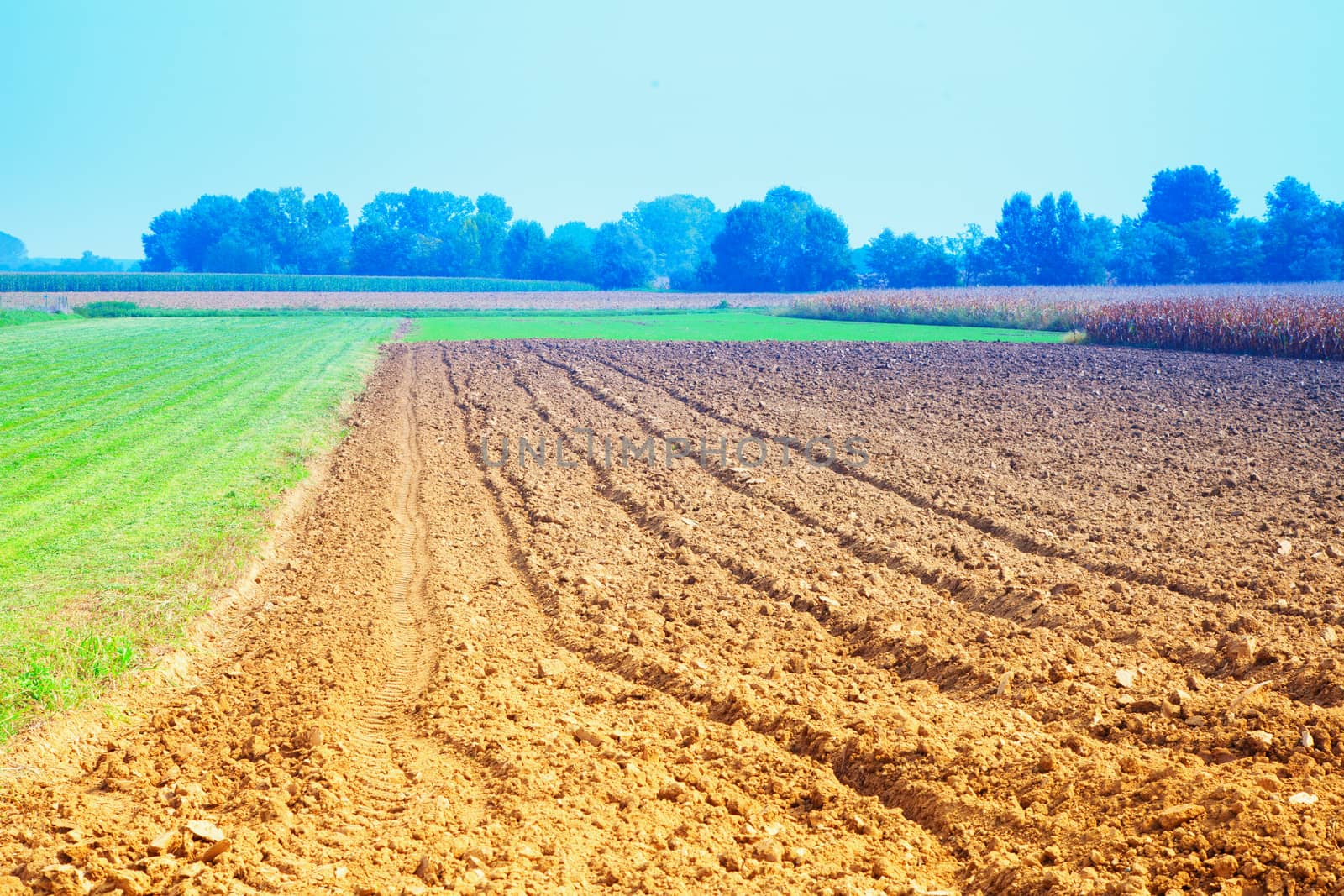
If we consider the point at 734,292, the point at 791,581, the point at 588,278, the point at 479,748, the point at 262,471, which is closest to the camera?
the point at 479,748

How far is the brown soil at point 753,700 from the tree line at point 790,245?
78.7 m

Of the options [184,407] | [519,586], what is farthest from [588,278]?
[519,586]

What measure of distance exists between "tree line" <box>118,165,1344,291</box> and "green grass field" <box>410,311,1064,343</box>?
119 feet

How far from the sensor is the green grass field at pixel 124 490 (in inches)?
257

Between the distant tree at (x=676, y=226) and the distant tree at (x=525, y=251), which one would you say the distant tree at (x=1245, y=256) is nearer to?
the distant tree at (x=525, y=251)

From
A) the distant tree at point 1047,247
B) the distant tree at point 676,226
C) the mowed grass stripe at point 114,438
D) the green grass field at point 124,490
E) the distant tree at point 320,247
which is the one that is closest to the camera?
the green grass field at point 124,490

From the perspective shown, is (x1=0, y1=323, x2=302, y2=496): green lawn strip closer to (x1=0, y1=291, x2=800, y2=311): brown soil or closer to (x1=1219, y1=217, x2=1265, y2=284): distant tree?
(x1=0, y1=291, x2=800, y2=311): brown soil

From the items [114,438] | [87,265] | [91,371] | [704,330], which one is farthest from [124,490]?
[87,265]

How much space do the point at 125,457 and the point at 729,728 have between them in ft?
33.2

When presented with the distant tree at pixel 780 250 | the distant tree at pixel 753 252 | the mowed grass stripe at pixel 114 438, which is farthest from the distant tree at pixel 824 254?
the mowed grass stripe at pixel 114 438

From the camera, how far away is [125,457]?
12500mm

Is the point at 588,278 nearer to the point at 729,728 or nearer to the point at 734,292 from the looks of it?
the point at 734,292

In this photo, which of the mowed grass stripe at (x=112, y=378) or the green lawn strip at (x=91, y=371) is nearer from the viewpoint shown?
the mowed grass stripe at (x=112, y=378)

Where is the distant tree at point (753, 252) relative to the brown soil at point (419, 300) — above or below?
above
